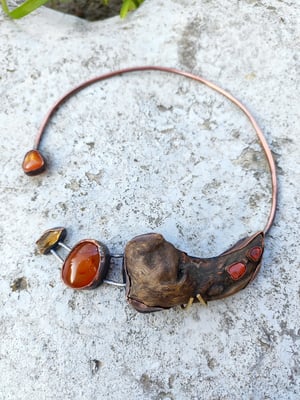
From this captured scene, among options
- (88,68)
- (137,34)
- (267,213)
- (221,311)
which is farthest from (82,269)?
(137,34)

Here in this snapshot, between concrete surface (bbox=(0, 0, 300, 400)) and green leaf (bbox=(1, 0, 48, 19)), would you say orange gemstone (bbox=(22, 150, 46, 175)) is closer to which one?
concrete surface (bbox=(0, 0, 300, 400))

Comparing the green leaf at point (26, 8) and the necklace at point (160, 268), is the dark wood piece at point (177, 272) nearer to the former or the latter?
the necklace at point (160, 268)

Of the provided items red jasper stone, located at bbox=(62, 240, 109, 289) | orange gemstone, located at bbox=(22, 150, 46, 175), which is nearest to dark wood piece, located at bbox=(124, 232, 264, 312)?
red jasper stone, located at bbox=(62, 240, 109, 289)

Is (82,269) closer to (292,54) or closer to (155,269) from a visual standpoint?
(155,269)

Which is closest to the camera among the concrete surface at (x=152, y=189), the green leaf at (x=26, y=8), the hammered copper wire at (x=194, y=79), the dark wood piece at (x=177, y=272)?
the dark wood piece at (x=177, y=272)

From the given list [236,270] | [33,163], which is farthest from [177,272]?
[33,163]

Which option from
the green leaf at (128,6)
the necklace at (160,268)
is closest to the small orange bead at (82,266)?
the necklace at (160,268)

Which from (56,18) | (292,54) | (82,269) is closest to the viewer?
(82,269)

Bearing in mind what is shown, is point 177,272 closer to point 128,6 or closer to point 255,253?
point 255,253
